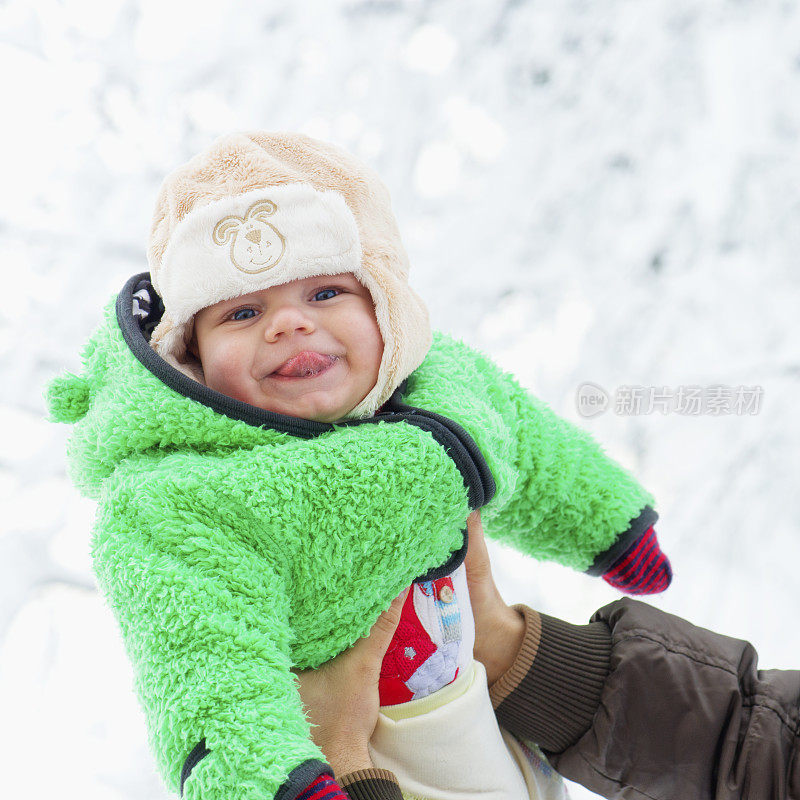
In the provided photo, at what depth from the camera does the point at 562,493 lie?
0.87m

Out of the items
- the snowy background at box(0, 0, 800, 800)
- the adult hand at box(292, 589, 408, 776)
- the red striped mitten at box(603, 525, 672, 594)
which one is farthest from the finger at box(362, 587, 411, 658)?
the snowy background at box(0, 0, 800, 800)

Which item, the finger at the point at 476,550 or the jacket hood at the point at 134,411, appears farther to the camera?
the finger at the point at 476,550

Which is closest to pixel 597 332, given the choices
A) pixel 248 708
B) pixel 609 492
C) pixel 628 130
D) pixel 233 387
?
pixel 628 130

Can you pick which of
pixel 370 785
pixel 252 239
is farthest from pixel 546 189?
pixel 370 785

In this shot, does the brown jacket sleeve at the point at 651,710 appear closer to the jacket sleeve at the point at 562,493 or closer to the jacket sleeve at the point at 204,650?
the jacket sleeve at the point at 562,493

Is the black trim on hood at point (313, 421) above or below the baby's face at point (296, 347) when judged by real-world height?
below

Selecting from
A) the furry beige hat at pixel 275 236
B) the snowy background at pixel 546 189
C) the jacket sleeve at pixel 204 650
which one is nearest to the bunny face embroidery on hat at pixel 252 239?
the furry beige hat at pixel 275 236

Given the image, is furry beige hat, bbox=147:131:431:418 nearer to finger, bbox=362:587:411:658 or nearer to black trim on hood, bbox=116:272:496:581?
black trim on hood, bbox=116:272:496:581

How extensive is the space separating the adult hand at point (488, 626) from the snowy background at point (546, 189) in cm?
39

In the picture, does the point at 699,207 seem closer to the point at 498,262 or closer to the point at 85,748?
the point at 498,262

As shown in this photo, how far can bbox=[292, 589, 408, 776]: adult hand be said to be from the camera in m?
0.72

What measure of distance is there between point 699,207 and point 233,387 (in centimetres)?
94

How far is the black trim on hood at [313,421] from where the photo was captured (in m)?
0.71

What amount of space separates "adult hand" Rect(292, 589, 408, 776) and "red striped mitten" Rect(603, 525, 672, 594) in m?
0.29
